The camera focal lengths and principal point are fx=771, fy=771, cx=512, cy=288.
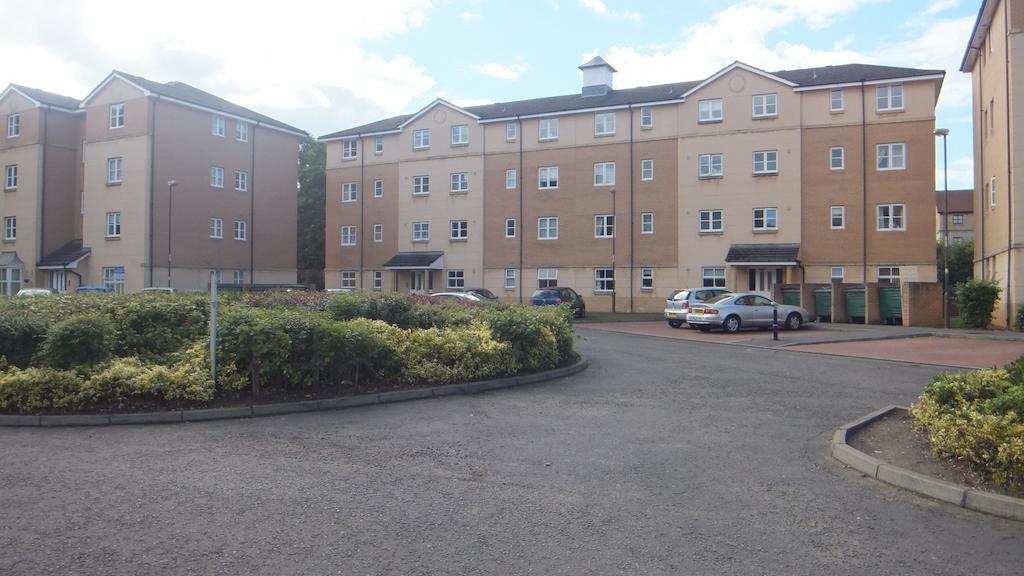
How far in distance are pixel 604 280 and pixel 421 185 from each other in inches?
533

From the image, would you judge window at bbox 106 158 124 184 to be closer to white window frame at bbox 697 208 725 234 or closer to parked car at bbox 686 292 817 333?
white window frame at bbox 697 208 725 234

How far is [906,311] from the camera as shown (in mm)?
29266

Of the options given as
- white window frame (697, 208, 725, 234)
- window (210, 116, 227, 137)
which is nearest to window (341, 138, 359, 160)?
window (210, 116, 227, 137)

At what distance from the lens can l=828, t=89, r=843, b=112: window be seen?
38219mm

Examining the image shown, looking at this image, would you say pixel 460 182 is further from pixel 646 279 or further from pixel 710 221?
pixel 710 221

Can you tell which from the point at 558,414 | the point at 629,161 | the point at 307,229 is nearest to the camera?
the point at 558,414

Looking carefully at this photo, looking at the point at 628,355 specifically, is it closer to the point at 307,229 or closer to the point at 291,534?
the point at 291,534

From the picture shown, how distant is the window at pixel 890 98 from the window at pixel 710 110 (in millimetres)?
7555

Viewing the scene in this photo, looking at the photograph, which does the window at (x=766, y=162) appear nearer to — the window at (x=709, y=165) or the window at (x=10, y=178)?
the window at (x=709, y=165)

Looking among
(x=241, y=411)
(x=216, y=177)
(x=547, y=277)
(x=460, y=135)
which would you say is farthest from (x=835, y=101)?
(x=241, y=411)

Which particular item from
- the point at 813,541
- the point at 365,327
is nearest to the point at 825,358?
the point at 365,327

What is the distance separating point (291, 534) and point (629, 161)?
3929 centimetres

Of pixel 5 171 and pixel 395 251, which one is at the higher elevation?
pixel 5 171

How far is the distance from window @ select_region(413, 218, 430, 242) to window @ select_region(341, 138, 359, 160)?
22.6 feet
